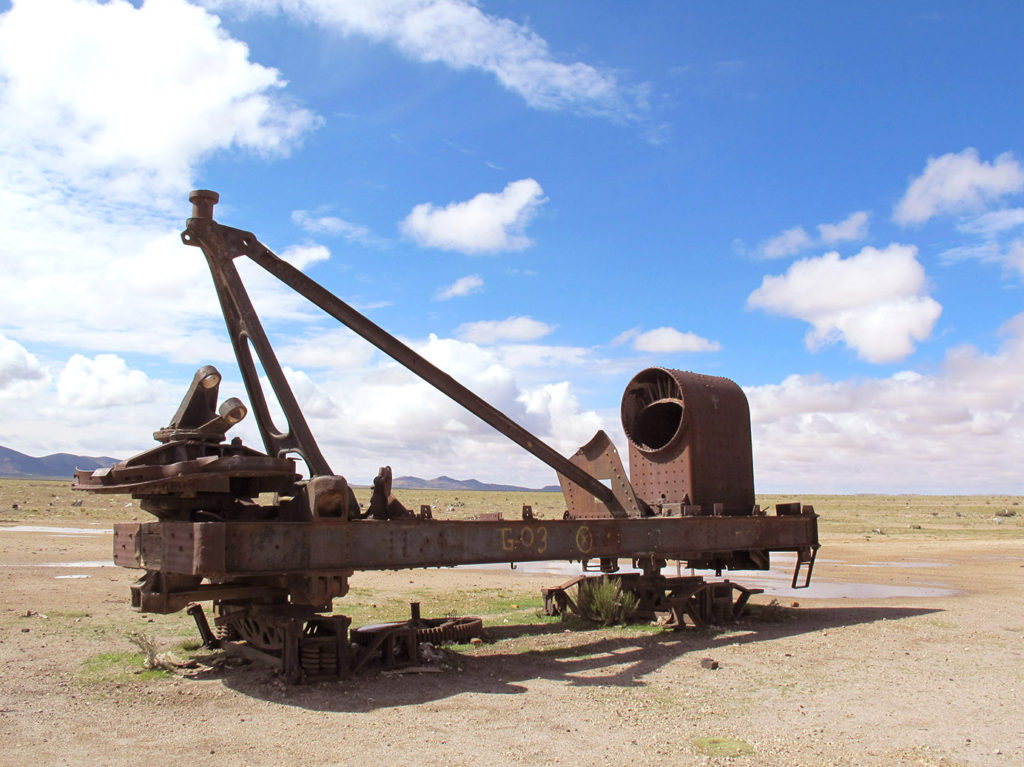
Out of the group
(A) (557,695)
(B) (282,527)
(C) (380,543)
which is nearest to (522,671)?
(A) (557,695)

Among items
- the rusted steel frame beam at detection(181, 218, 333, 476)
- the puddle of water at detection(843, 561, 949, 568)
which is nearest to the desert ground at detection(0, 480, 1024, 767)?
the rusted steel frame beam at detection(181, 218, 333, 476)

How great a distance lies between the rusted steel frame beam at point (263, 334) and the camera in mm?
7826

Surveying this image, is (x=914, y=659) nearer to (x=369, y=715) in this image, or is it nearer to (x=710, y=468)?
(x=710, y=468)

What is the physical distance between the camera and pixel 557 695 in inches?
272

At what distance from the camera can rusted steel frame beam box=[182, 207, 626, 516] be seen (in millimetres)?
7826

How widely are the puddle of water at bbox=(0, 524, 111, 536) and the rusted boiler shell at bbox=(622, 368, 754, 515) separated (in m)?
21.3

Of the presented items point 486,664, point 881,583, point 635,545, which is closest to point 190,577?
point 486,664

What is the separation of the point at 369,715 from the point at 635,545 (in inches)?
171

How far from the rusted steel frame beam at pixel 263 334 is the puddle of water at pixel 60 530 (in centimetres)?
2200

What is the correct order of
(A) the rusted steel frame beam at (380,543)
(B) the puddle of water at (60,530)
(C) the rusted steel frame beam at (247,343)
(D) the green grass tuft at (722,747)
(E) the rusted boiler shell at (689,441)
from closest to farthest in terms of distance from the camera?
(D) the green grass tuft at (722,747)
(A) the rusted steel frame beam at (380,543)
(C) the rusted steel frame beam at (247,343)
(E) the rusted boiler shell at (689,441)
(B) the puddle of water at (60,530)

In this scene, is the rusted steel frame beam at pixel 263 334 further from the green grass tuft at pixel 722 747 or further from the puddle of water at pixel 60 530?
the puddle of water at pixel 60 530

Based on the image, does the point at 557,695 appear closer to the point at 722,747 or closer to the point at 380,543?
the point at 722,747

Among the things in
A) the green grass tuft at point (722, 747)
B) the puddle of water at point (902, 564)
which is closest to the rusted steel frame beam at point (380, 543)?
the green grass tuft at point (722, 747)

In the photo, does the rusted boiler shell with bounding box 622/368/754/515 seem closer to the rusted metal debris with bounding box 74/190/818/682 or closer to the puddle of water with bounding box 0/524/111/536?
the rusted metal debris with bounding box 74/190/818/682
